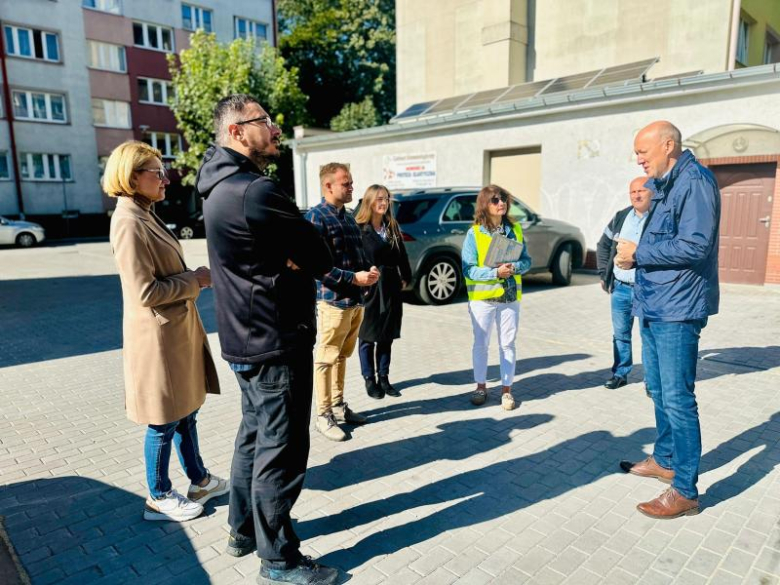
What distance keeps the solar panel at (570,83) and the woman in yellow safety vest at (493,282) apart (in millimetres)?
11634

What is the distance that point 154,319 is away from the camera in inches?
113

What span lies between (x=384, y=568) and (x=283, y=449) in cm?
80

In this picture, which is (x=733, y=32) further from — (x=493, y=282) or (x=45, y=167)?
→ (x=45, y=167)

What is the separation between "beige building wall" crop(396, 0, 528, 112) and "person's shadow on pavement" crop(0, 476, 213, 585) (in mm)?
20716

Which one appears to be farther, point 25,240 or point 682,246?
point 25,240

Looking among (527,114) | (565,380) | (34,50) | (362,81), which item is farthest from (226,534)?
(362,81)

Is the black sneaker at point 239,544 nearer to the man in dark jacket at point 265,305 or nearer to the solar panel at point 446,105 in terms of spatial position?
the man in dark jacket at point 265,305

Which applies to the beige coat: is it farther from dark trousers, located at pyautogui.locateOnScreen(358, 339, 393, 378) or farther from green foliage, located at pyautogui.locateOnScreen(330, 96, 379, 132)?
green foliage, located at pyautogui.locateOnScreen(330, 96, 379, 132)

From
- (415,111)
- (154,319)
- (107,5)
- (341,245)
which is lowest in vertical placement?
(154,319)

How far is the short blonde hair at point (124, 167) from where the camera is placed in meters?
2.80

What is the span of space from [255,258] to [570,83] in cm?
1540

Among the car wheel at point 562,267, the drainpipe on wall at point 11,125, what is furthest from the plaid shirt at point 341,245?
the drainpipe on wall at point 11,125

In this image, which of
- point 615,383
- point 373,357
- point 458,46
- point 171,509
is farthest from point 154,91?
point 171,509

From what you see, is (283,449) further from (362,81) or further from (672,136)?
(362,81)
